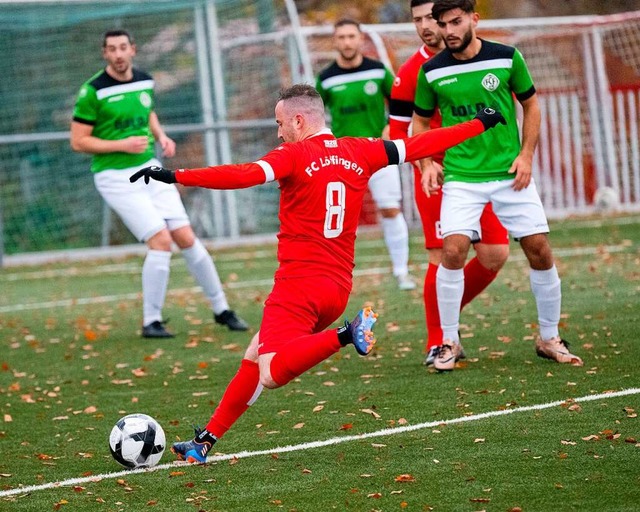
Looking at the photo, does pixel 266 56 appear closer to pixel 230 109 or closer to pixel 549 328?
pixel 230 109

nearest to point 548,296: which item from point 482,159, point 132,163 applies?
point 482,159

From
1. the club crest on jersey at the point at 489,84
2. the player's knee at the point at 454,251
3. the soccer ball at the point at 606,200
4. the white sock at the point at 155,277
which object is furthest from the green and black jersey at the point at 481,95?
the soccer ball at the point at 606,200

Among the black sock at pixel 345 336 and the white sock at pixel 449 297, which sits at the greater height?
the black sock at pixel 345 336

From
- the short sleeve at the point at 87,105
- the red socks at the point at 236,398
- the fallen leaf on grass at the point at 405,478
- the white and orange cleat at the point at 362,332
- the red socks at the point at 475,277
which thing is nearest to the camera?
the fallen leaf on grass at the point at 405,478

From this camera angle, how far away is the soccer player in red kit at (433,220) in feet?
25.5

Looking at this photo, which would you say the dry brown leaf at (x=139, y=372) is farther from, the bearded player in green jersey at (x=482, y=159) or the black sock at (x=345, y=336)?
the black sock at (x=345, y=336)

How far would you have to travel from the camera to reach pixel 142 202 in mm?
9758

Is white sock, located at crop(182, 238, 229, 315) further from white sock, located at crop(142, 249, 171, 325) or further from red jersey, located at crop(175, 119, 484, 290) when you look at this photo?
red jersey, located at crop(175, 119, 484, 290)

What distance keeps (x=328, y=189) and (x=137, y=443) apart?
54.3 inches

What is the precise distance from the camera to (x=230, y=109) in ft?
66.6

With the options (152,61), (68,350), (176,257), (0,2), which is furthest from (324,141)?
(152,61)

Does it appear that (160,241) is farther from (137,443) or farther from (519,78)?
(137,443)

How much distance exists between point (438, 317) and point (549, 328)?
753 mm

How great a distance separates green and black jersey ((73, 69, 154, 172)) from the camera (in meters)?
9.77
